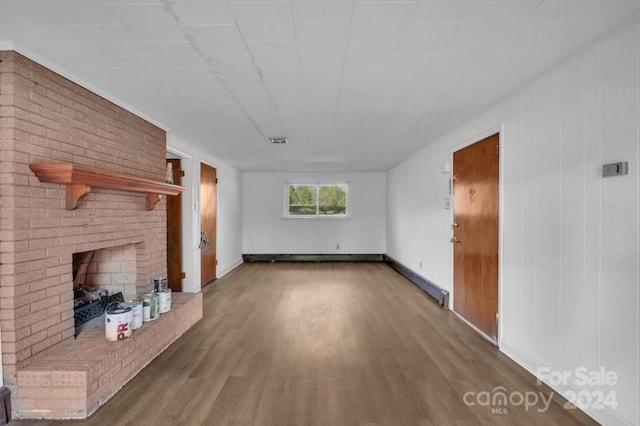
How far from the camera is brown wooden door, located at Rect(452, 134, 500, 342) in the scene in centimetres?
338

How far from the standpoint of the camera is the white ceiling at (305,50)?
177cm

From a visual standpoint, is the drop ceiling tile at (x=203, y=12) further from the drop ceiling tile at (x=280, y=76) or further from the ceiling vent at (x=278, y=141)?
the ceiling vent at (x=278, y=141)

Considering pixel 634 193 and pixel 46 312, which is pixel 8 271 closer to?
pixel 46 312

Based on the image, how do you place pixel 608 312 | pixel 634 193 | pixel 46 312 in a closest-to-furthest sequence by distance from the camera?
pixel 634 193 < pixel 608 312 < pixel 46 312

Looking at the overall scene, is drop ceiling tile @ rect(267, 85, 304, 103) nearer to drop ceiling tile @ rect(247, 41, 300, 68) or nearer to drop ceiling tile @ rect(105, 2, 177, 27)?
drop ceiling tile @ rect(247, 41, 300, 68)

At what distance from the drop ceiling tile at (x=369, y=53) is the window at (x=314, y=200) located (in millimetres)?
6514

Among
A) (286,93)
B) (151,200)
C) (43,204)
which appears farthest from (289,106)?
(43,204)

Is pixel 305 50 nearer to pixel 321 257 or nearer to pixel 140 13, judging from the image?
pixel 140 13

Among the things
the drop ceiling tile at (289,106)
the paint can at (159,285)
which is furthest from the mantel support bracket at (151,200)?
the drop ceiling tile at (289,106)

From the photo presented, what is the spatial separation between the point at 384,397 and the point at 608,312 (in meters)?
1.45

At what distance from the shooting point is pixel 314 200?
29.2ft

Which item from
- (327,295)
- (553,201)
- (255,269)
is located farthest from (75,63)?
(255,269)

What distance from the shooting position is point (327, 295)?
17.3 ft

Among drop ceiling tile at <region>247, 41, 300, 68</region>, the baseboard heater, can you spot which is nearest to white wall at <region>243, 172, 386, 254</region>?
the baseboard heater
